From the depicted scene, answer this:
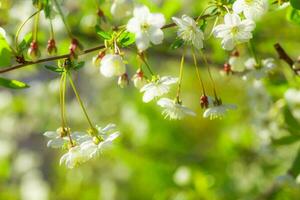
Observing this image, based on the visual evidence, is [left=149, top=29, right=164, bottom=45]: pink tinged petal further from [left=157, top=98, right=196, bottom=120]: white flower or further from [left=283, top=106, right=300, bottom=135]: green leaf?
[left=283, top=106, right=300, bottom=135]: green leaf

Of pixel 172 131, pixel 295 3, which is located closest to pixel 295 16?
pixel 295 3

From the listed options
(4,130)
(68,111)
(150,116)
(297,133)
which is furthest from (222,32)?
(4,130)

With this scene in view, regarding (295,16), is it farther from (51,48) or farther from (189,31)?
(51,48)

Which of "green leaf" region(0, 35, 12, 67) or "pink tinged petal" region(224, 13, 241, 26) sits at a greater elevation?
"green leaf" region(0, 35, 12, 67)

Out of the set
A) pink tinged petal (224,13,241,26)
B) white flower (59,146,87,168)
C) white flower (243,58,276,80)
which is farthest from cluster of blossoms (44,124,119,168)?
white flower (243,58,276,80)

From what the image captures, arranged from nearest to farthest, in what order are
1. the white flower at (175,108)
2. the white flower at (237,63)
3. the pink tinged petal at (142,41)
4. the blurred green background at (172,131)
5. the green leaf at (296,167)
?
the pink tinged petal at (142,41) → the white flower at (175,108) → the white flower at (237,63) → the green leaf at (296,167) → the blurred green background at (172,131)

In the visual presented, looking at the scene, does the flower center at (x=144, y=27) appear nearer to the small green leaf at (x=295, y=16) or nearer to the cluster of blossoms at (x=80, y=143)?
the cluster of blossoms at (x=80, y=143)

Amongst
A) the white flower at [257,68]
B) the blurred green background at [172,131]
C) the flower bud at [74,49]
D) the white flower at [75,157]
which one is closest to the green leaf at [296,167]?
the blurred green background at [172,131]
